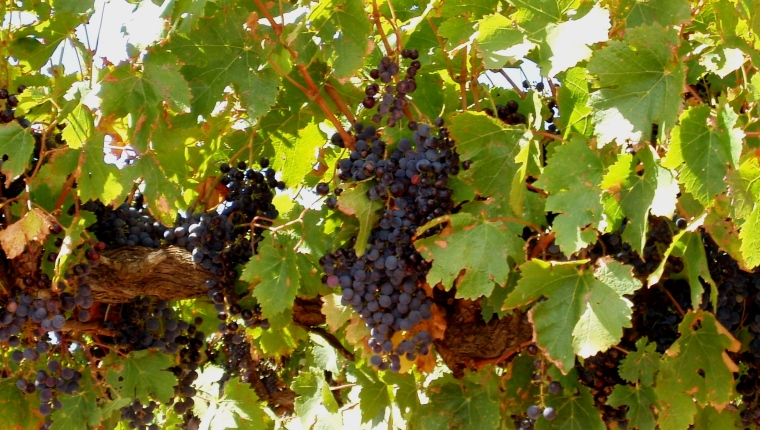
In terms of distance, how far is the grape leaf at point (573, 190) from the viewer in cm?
254

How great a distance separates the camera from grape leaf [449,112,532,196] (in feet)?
9.37

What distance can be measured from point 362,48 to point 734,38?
1220 millimetres

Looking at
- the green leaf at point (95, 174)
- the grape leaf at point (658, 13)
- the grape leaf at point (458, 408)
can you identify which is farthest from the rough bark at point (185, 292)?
the grape leaf at point (658, 13)

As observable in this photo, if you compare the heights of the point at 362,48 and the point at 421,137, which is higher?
the point at 362,48

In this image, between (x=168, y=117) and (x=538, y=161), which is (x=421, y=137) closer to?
(x=538, y=161)

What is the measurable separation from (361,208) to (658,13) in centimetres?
115

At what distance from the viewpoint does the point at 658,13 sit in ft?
8.87

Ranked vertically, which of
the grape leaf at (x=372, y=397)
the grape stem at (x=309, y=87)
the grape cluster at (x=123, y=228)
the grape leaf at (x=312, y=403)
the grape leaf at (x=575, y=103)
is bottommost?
the grape leaf at (x=312, y=403)

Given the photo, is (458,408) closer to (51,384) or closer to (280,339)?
(280,339)

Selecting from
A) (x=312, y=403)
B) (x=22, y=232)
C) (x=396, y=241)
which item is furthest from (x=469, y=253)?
(x=22, y=232)

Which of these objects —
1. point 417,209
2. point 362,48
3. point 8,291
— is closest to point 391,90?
point 362,48

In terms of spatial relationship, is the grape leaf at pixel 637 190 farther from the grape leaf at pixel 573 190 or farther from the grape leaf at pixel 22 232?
the grape leaf at pixel 22 232

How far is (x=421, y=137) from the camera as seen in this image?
2850mm

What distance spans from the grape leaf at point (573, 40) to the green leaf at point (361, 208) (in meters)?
0.72
